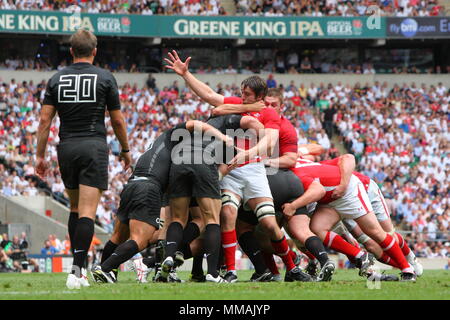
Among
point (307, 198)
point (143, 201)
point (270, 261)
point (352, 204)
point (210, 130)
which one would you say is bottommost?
point (270, 261)

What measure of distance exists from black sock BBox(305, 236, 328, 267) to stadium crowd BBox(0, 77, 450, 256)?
1592cm

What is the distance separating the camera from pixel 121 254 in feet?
29.8

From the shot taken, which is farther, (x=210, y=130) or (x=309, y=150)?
(x=309, y=150)

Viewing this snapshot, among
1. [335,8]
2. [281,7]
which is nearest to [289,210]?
[281,7]

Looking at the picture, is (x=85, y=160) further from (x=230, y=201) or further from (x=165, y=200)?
(x=165, y=200)

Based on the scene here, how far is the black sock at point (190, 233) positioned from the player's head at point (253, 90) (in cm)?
151

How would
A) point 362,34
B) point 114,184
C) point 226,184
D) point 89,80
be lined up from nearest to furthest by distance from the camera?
1. point 89,80
2. point 226,184
3. point 114,184
4. point 362,34

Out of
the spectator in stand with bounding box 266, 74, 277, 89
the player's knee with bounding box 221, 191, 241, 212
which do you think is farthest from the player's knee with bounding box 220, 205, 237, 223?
the spectator in stand with bounding box 266, 74, 277, 89

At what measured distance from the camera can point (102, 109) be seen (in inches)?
336

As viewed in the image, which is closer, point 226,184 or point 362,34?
point 226,184

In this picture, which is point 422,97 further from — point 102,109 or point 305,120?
point 102,109

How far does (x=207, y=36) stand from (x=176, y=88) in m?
4.06

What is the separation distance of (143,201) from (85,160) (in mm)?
1166
